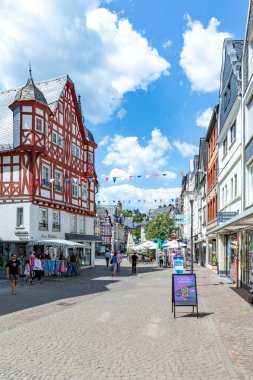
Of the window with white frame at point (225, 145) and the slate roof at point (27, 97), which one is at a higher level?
the slate roof at point (27, 97)

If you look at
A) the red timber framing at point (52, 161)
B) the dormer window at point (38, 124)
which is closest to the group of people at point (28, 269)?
the red timber framing at point (52, 161)

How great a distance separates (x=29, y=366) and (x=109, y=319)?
470 centimetres

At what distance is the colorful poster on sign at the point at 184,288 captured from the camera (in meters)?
11.9

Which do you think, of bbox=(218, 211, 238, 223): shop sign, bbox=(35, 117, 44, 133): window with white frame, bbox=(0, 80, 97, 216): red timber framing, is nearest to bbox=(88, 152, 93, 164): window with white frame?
bbox=(0, 80, 97, 216): red timber framing

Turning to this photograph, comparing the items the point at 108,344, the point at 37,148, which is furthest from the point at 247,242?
the point at 37,148

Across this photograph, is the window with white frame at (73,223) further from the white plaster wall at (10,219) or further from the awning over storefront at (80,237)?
the white plaster wall at (10,219)

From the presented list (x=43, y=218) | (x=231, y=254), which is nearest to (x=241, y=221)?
(x=231, y=254)

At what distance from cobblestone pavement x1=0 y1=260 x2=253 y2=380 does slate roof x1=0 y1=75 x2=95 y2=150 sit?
18.4 m

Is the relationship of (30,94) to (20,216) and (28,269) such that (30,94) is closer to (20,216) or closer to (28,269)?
(20,216)

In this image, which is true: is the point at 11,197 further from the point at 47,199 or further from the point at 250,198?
the point at 250,198

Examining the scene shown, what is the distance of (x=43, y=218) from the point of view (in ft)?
104

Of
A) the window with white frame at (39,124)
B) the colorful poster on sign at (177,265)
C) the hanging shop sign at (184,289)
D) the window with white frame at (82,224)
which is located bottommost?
the colorful poster on sign at (177,265)

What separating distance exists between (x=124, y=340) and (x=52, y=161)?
25769 millimetres

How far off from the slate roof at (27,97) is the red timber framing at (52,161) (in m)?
0.52
